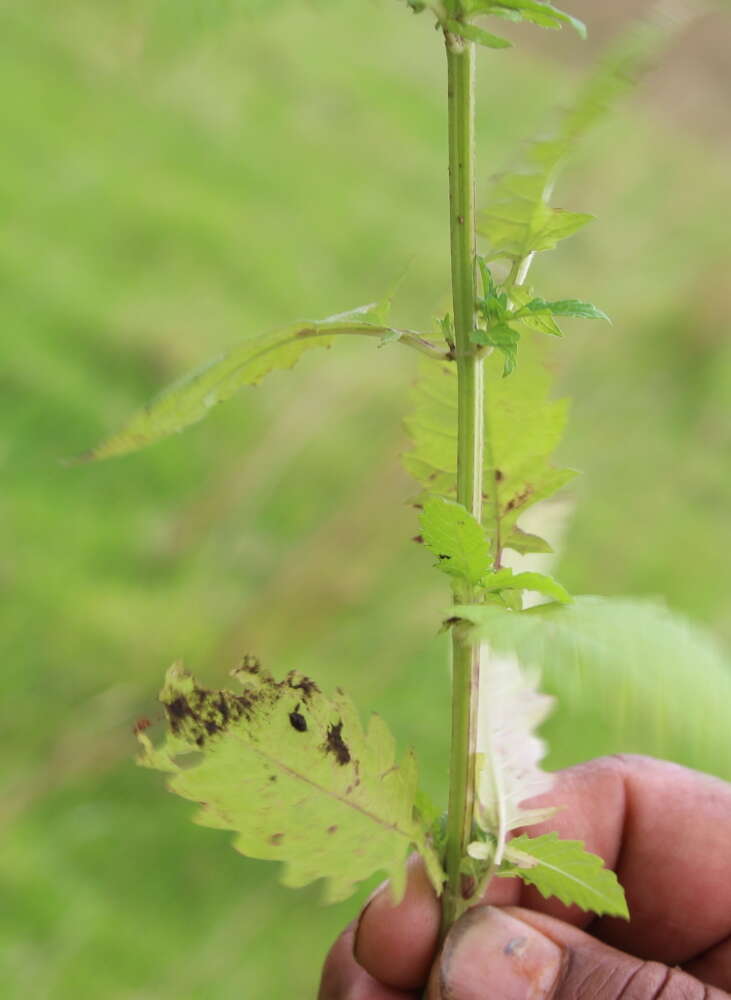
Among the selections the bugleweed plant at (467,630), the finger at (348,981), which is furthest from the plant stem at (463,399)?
the finger at (348,981)

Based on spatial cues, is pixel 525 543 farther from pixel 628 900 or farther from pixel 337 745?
pixel 628 900

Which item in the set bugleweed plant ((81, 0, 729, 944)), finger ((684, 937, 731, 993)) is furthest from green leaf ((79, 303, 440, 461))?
finger ((684, 937, 731, 993))

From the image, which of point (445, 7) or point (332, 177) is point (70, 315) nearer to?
point (332, 177)

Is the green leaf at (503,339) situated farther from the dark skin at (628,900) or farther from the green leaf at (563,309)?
the dark skin at (628,900)

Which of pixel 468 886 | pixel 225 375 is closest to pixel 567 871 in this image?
pixel 468 886

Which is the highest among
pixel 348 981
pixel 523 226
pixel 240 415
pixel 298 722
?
pixel 240 415
